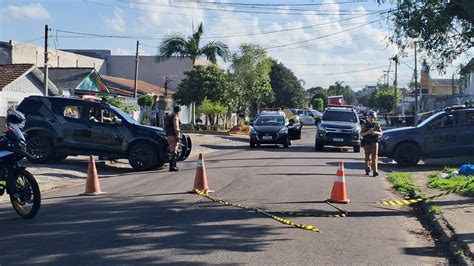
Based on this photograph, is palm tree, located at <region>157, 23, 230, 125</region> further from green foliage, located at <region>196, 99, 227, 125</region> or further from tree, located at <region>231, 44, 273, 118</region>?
tree, located at <region>231, 44, 273, 118</region>

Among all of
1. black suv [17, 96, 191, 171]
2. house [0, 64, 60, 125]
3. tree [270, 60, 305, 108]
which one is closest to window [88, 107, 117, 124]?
black suv [17, 96, 191, 171]

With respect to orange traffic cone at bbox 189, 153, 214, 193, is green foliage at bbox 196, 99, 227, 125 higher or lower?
higher

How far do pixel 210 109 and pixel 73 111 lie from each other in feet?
77.8

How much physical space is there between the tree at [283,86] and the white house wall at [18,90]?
48419 mm

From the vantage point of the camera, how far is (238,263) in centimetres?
648

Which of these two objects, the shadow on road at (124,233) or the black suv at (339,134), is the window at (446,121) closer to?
the black suv at (339,134)

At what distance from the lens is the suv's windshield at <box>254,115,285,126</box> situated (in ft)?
90.5

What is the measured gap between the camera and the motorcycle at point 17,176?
8.81 metres

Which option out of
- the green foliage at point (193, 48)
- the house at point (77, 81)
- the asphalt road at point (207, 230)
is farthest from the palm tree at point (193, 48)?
the asphalt road at point (207, 230)

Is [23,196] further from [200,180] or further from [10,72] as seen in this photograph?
[10,72]

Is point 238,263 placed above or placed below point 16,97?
below

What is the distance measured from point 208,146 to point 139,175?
13.3 m

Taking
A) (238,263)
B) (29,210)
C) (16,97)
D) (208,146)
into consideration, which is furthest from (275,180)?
(16,97)

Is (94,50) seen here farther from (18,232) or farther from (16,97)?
(18,232)
